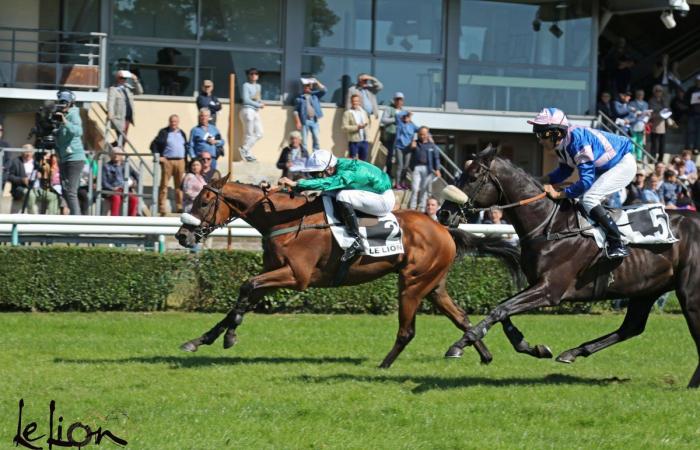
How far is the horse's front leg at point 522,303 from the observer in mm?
8617

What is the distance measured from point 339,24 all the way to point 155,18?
3327 mm

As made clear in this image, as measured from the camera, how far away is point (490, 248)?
1059cm

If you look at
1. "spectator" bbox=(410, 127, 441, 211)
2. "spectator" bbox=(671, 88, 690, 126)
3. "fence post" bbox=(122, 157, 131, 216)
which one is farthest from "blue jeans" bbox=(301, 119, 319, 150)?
"spectator" bbox=(671, 88, 690, 126)

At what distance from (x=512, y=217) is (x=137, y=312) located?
18.8ft

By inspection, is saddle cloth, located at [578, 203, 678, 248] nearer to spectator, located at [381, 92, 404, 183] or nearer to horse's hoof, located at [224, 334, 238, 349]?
horse's hoof, located at [224, 334, 238, 349]

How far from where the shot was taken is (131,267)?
13.4m

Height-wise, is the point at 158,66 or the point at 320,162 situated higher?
the point at 158,66

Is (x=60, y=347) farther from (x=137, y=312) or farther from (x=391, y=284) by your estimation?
(x=391, y=284)

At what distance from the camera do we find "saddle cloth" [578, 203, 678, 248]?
9133 mm

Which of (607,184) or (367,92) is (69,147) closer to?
(367,92)

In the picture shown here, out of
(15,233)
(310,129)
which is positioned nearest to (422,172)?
(310,129)

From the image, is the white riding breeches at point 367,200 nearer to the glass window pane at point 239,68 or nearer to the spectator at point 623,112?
the glass window pane at point 239,68

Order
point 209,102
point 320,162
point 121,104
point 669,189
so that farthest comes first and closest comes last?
point 669,189
point 209,102
point 121,104
point 320,162

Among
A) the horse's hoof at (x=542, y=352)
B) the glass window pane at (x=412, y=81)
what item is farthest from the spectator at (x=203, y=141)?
the horse's hoof at (x=542, y=352)
